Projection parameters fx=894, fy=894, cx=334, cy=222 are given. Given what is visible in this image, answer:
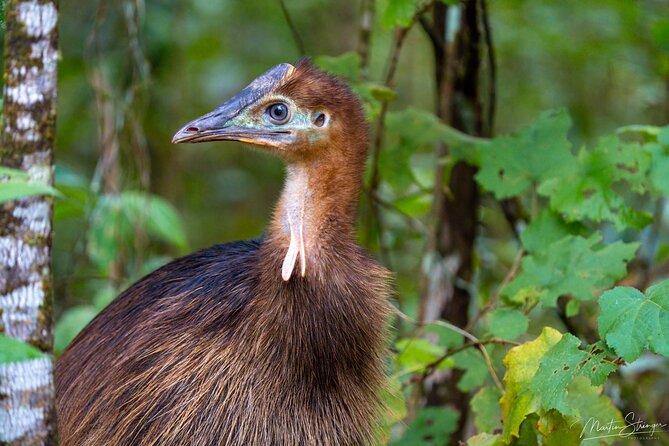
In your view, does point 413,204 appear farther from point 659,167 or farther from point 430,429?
point 659,167

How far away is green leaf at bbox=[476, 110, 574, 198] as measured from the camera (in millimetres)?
3414

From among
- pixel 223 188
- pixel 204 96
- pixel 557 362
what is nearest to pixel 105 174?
pixel 557 362

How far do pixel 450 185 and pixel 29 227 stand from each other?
2.50 m

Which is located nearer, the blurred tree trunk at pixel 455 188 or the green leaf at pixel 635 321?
the green leaf at pixel 635 321

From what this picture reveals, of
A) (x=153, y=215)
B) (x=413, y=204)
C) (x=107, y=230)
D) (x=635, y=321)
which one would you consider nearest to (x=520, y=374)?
(x=635, y=321)

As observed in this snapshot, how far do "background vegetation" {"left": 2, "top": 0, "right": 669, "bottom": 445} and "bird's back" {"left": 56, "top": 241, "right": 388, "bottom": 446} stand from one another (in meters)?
0.40

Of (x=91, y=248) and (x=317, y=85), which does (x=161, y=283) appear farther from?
(x=91, y=248)

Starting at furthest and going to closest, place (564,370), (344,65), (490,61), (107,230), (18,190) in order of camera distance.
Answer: (107,230) → (490,61) → (344,65) → (564,370) → (18,190)

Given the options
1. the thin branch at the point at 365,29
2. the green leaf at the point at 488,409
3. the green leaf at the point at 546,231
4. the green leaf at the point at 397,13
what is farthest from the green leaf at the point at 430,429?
the thin branch at the point at 365,29

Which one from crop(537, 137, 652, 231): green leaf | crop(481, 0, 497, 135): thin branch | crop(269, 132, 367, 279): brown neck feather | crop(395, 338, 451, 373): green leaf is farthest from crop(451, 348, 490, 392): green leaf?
crop(481, 0, 497, 135): thin branch

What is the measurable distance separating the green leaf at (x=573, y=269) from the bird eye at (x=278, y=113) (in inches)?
41.3

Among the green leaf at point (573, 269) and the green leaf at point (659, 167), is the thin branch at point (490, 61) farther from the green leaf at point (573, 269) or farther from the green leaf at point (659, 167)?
the green leaf at point (573, 269)

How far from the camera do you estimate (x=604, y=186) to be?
327 centimetres

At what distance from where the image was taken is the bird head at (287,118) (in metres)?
2.62
